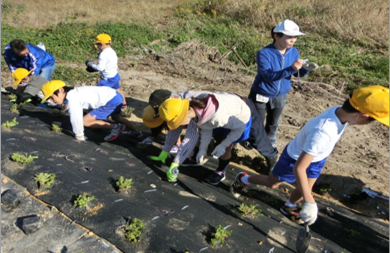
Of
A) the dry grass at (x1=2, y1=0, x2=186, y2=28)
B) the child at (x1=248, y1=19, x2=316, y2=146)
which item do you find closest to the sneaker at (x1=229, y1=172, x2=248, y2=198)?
the child at (x1=248, y1=19, x2=316, y2=146)

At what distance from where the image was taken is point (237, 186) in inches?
141

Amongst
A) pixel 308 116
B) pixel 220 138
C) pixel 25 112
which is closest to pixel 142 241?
pixel 220 138

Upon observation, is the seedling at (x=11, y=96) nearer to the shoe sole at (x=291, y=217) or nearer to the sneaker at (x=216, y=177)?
the sneaker at (x=216, y=177)

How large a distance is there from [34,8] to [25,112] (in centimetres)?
1116

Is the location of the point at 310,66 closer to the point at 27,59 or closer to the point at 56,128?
the point at 56,128

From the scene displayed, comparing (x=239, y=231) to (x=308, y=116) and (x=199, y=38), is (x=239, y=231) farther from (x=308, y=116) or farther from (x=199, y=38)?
(x=199, y=38)

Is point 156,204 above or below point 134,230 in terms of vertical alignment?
below

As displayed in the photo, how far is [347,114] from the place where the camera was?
230 cm

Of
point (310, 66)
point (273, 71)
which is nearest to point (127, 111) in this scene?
point (273, 71)

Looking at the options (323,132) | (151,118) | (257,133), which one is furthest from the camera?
(151,118)

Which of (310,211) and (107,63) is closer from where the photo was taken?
(310,211)

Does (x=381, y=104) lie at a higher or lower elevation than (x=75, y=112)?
higher

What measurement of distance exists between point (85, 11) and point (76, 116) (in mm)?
10180

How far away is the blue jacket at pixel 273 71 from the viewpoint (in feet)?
12.1
